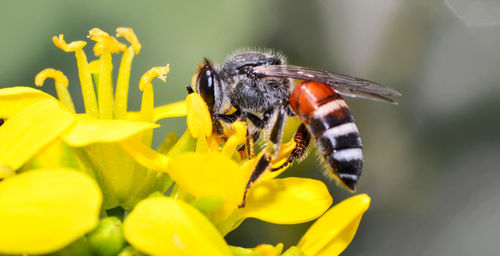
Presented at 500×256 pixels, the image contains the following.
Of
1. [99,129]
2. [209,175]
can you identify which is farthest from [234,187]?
[99,129]

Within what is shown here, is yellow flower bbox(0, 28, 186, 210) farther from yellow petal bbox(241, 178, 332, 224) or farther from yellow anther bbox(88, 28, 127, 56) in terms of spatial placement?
yellow petal bbox(241, 178, 332, 224)

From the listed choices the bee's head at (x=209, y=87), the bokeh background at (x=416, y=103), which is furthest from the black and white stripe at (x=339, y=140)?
the bokeh background at (x=416, y=103)

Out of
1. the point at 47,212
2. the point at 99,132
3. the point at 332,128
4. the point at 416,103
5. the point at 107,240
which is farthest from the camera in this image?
the point at 416,103

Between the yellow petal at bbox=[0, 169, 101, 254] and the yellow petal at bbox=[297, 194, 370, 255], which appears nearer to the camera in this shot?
the yellow petal at bbox=[0, 169, 101, 254]

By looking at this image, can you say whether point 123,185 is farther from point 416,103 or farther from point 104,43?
point 416,103

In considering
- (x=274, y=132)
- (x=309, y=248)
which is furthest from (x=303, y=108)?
(x=309, y=248)

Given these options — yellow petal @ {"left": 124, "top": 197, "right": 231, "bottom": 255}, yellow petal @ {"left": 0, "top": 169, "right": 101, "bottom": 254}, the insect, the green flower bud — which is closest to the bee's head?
the insect
